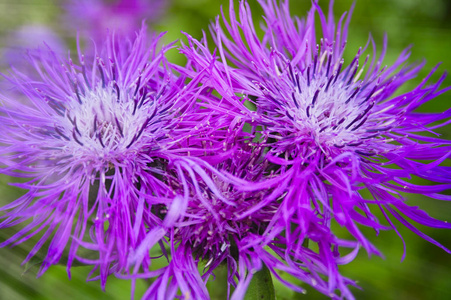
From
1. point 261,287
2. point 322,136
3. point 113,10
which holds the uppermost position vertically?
point 113,10

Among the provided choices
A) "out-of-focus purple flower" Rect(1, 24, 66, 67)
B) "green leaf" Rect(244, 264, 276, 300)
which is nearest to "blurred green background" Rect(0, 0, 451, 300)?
"out-of-focus purple flower" Rect(1, 24, 66, 67)

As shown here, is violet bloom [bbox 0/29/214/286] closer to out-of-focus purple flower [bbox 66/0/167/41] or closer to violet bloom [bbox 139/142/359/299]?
violet bloom [bbox 139/142/359/299]

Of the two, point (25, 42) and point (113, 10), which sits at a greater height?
point (113, 10)

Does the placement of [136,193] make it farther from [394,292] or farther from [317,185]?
[394,292]

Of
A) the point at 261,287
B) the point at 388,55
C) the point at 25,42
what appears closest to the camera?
the point at 261,287

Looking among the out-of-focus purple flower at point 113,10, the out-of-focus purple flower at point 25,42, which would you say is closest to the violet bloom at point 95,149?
the out-of-focus purple flower at point 25,42

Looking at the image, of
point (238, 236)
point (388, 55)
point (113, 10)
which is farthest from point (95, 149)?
point (388, 55)

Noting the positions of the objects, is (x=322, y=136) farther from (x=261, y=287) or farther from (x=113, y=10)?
(x=113, y=10)
